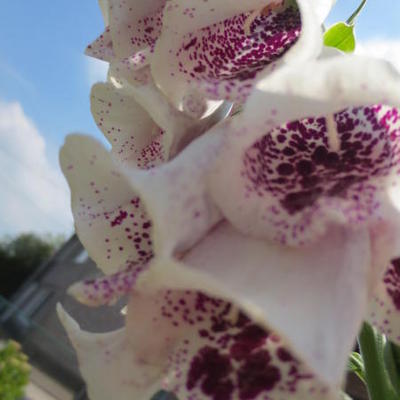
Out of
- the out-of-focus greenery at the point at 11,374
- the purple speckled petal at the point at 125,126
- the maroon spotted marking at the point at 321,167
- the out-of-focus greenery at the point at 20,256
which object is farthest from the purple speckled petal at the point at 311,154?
the out-of-focus greenery at the point at 20,256

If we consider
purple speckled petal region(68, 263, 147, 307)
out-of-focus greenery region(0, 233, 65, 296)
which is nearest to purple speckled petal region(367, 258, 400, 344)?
purple speckled petal region(68, 263, 147, 307)

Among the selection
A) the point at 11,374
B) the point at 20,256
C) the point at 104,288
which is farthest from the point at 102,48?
the point at 20,256

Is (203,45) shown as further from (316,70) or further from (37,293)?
(37,293)

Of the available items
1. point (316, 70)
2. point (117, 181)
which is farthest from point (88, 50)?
point (316, 70)

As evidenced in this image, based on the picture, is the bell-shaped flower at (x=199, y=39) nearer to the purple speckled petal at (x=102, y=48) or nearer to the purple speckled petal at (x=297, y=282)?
the purple speckled petal at (x=102, y=48)

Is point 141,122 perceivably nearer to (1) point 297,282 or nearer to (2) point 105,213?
(2) point 105,213

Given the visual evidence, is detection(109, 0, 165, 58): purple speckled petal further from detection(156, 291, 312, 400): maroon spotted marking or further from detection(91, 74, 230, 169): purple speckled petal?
detection(156, 291, 312, 400): maroon spotted marking
